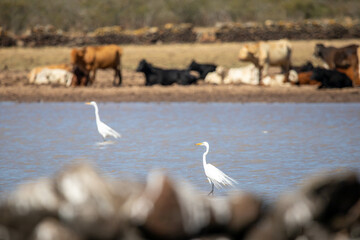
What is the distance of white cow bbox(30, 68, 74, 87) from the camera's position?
21.0 m

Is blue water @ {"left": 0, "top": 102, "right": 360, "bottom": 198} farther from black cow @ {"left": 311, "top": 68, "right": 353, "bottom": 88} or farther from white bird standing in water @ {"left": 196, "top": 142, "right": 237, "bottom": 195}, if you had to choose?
black cow @ {"left": 311, "top": 68, "right": 353, "bottom": 88}

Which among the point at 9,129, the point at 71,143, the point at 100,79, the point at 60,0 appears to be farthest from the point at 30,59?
the point at 60,0

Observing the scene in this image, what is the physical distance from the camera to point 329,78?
19016mm

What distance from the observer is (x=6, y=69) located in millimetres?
24828

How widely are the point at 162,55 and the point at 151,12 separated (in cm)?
2574

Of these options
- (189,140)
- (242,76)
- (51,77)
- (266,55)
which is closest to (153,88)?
(242,76)

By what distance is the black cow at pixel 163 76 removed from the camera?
66.4ft

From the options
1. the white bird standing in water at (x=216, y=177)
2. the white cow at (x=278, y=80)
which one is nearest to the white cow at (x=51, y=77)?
the white cow at (x=278, y=80)

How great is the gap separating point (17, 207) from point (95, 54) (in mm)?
17370

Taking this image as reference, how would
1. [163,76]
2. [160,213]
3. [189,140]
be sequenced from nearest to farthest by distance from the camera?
1. [160,213]
2. [189,140]
3. [163,76]

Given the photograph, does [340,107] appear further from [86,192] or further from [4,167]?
[86,192]

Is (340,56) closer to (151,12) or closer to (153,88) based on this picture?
(153,88)

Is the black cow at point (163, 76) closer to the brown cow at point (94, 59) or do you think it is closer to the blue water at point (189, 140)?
the brown cow at point (94, 59)

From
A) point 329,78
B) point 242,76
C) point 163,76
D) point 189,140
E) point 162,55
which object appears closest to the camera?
point 189,140
